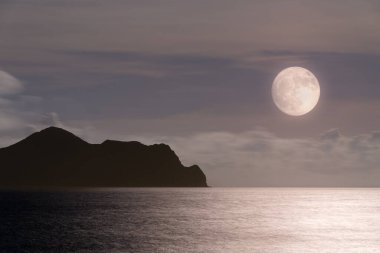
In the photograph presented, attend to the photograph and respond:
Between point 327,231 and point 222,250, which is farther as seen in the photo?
point 327,231

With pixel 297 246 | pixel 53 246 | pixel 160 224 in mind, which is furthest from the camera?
pixel 160 224

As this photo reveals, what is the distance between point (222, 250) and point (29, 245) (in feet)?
105

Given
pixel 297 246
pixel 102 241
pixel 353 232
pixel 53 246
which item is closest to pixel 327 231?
pixel 353 232

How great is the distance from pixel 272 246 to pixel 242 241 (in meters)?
7.34

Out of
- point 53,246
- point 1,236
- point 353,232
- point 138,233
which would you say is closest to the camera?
point 53,246

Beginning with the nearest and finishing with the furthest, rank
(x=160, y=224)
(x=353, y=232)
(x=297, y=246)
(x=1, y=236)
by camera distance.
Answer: (x=297, y=246) < (x=1, y=236) < (x=353, y=232) < (x=160, y=224)

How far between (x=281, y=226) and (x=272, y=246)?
41.8 metres

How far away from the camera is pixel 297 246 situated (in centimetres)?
8906

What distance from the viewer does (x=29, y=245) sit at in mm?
84688

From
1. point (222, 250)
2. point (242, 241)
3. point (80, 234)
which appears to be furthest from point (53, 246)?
point (242, 241)

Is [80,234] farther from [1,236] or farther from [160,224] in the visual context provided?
[160,224]

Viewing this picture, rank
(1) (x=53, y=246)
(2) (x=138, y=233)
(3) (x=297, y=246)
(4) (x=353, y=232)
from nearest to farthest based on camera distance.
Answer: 1. (1) (x=53, y=246)
2. (3) (x=297, y=246)
3. (2) (x=138, y=233)
4. (4) (x=353, y=232)

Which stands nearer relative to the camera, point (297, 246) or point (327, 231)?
point (297, 246)

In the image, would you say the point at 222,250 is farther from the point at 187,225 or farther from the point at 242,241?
the point at 187,225
